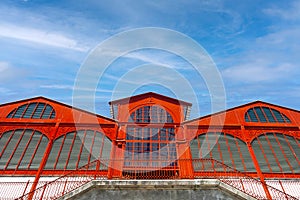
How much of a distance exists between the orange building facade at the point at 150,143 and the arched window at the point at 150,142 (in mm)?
54

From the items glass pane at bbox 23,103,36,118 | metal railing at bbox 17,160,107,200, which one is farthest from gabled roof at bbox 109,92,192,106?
glass pane at bbox 23,103,36,118

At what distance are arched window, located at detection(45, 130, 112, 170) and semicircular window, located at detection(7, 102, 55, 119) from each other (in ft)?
8.33

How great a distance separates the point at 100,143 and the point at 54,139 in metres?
3.13

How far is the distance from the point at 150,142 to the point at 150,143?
0.07m

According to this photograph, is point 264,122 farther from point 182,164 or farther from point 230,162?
point 182,164

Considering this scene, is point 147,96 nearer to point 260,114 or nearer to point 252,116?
point 252,116

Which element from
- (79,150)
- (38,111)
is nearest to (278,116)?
(79,150)

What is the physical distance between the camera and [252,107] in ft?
55.5

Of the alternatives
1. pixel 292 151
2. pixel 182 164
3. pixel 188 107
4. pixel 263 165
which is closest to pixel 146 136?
pixel 182 164

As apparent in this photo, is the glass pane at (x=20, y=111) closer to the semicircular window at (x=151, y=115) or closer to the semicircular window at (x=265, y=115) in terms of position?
the semicircular window at (x=151, y=115)

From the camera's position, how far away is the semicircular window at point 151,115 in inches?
632

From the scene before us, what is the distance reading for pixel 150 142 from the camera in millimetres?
14664

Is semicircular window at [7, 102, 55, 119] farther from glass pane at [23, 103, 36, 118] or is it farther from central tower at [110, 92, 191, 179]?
central tower at [110, 92, 191, 179]

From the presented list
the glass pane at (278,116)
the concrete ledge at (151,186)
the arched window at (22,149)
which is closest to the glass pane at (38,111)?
the arched window at (22,149)
